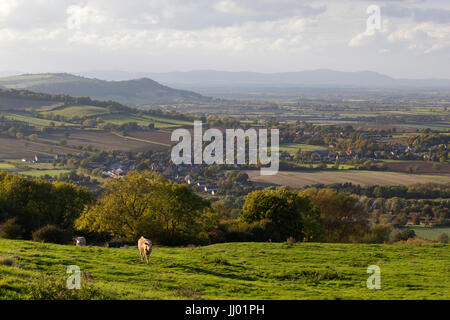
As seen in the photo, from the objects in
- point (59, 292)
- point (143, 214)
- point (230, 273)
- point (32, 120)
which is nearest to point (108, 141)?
point (32, 120)

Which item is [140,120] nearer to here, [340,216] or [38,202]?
[340,216]

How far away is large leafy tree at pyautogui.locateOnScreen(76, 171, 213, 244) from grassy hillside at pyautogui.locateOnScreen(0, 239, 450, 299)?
7148 millimetres

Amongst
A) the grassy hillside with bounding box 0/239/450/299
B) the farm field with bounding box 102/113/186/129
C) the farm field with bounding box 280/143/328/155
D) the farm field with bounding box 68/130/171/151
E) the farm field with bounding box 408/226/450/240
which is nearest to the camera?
the grassy hillside with bounding box 0/239/450/299

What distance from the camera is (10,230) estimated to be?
29531mm

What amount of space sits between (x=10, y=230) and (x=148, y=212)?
→ 9.62m

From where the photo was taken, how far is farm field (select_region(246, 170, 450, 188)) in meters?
86.0

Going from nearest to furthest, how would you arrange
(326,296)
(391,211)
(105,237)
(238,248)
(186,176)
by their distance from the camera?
(326,296) < (238,248) < (105,237) < (391,211) < (186,176)

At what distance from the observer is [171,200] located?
111ft

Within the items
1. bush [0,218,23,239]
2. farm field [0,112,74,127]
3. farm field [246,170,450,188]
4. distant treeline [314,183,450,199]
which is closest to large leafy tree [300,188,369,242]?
distant treeline [314,183,450,199]

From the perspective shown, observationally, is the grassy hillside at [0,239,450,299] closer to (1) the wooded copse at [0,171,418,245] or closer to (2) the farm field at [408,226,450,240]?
(1) the wooded copse at [0,171,418,245]

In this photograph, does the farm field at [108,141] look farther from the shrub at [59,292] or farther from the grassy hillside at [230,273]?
the shrub at [59,292]

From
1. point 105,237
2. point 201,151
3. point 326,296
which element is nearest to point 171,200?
point 105,237

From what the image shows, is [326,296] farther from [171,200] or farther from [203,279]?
[171,200]

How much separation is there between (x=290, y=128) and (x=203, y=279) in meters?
144
